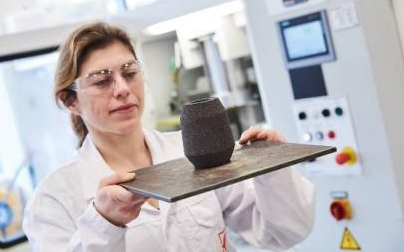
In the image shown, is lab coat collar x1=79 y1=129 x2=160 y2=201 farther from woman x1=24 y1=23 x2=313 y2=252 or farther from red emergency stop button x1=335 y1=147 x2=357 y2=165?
red emergency stop button x1=335 y1=147 x2=357 y2=165

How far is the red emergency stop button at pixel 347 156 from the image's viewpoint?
1.54m

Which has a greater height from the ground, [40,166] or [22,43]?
[22,43]

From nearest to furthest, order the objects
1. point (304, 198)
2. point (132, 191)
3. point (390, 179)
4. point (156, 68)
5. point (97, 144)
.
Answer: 1. point (132, 191)
2. point (304, 198)
3. point (97, 144)
4. point (390, 179)
5. point (156, 68)

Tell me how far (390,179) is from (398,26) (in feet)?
1.50

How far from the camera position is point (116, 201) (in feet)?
3.18

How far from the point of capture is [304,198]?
1256mm

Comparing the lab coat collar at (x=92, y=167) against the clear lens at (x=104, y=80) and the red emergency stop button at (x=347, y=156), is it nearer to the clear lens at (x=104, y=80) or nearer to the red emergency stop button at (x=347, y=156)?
the clear lens at (x=104, y=80)

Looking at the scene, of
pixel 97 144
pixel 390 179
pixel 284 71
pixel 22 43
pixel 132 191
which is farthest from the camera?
pixel 22 43

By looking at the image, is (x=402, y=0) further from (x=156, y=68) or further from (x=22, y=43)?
(x=22, y=43)

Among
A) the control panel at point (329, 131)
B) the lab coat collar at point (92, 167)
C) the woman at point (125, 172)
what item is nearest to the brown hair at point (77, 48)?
the woman at point (125, 172)

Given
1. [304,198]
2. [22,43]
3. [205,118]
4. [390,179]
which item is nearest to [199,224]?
[304,198]

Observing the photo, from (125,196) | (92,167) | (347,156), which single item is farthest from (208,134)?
(347,156)

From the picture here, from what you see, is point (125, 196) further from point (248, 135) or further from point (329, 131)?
point (329, 131)

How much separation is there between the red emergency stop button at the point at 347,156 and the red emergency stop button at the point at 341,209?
14 centimetres
